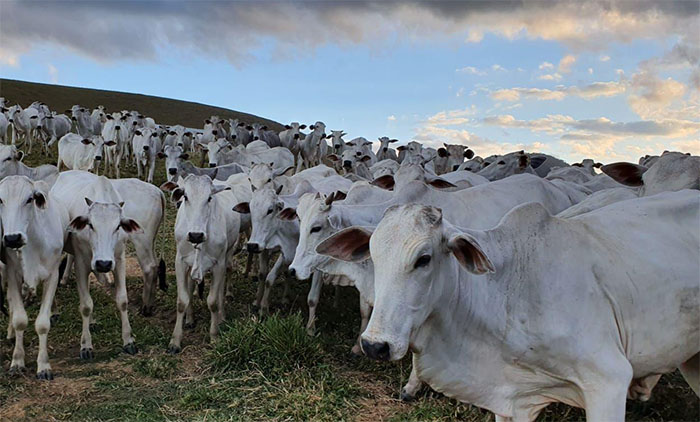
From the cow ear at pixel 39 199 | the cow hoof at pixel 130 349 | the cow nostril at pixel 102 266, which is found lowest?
the cow hoof at pixel 130 349

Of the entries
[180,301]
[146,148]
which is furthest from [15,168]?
[146,148]

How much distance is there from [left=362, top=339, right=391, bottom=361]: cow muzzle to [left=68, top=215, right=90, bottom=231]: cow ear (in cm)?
518

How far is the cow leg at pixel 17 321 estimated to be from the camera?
22.3 ft

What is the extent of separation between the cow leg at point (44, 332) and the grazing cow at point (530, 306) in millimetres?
4556

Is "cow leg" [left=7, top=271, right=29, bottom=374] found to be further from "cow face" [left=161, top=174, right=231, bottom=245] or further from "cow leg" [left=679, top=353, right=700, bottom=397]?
"cow leg" [left=679, top=353, right=700, bottom=397]

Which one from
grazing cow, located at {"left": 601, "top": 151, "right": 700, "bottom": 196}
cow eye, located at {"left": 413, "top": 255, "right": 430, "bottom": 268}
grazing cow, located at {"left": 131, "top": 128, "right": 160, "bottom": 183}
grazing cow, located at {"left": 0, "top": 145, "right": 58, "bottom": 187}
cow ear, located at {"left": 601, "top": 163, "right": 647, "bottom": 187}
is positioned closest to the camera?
cow eye, located at {"left": 413, "top": 255, "right": 430, "bottom": 268}

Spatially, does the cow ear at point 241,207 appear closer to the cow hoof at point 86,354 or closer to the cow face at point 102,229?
the cow face at point 102,229

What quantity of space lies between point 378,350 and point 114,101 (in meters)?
61.4

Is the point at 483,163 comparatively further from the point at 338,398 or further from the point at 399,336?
the point at 399,336

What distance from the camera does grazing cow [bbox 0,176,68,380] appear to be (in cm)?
674

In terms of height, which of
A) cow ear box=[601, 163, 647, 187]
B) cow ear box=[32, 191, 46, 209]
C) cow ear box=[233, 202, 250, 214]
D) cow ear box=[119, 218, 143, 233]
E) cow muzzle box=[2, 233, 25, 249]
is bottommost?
cow muzzle box=[2, 233, 25, 249]

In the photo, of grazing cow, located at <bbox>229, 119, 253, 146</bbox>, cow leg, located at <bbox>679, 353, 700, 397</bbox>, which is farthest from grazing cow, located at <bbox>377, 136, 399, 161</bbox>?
cow leg, located at <bbox>679, 353, 700, 397</bbox>

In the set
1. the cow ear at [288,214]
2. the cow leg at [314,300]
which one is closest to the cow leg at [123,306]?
the cow ear at [288,214]

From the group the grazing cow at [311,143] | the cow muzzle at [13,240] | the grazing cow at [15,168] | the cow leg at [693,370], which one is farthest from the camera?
the grazing cow at [311,143]
